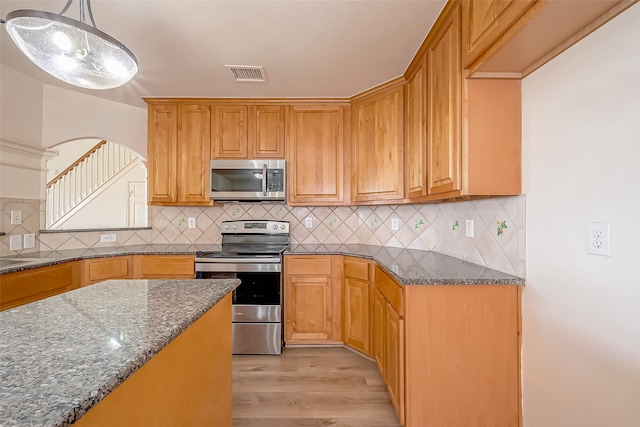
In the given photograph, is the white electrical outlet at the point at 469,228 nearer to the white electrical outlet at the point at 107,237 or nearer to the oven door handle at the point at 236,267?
the oven door handle at the point at 236,267

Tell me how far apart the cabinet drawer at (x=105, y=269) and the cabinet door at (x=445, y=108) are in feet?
8.53

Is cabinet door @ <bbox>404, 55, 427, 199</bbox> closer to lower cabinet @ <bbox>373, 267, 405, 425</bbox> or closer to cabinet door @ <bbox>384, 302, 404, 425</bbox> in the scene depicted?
lower cabinet @ <bbox>373, 267, 405, 425</bbox>

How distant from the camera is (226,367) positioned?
1200 millimetres

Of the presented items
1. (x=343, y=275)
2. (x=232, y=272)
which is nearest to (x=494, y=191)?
(x=343, y=275)

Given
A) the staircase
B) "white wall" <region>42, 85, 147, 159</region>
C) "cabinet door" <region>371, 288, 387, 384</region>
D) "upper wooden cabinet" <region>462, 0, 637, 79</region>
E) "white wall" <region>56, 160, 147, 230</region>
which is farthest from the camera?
"white wall" <region>56, 160, 147, 230</region>

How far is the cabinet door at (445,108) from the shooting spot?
1.46m

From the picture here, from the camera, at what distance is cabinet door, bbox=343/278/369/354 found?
7.63 ft

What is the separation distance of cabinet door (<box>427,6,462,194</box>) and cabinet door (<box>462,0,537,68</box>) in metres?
0.08

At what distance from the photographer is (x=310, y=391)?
1.90 m

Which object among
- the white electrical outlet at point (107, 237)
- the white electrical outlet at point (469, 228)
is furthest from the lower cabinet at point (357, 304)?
the white electrical outlet at point (107, 237)

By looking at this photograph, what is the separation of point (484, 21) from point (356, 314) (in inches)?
83.9

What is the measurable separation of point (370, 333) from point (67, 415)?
2.15 m

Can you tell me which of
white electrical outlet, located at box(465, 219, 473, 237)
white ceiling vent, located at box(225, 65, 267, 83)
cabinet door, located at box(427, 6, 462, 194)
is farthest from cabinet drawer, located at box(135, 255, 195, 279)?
white electrical outlet, located at box(465, 219, 473, 237)

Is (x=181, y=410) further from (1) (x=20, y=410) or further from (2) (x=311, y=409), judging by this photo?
(2) (x=311, y=409)
